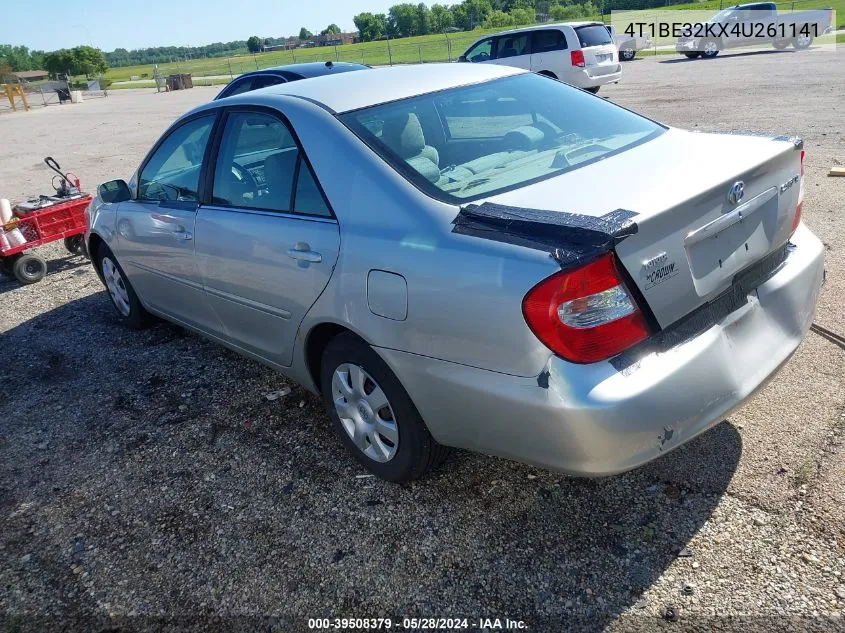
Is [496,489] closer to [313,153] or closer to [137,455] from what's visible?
[313,153]

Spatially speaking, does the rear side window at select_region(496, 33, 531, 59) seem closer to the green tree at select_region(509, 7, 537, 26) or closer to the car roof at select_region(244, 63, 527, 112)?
the car roof at select_region(244, 63, 527, 112)

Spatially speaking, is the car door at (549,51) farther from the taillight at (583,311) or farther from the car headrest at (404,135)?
the taillight at (583,311)

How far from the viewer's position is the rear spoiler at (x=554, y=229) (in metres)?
2.14

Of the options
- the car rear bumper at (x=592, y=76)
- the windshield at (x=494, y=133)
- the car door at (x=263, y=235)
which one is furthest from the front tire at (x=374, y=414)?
the car rear bumper at (x=592, y=76)

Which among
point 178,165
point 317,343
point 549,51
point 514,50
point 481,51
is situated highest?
point 178,165

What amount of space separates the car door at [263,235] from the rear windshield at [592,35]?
14.8 m

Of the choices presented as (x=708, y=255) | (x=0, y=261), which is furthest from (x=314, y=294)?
(x=0, y=261)

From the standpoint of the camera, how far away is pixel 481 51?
713 inches

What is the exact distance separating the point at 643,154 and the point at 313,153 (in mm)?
1422

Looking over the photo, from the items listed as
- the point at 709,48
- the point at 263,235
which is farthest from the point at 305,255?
the point at 709,48

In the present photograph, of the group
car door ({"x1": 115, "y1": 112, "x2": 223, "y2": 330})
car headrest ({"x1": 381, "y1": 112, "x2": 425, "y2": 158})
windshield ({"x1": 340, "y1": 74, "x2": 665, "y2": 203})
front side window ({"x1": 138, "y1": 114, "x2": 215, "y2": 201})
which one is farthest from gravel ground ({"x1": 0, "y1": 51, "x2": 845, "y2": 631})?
car headrest ({"x1": 381, "y1": 112, "x2": 425, "y2": 158})

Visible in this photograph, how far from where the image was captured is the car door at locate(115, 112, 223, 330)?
3.95m

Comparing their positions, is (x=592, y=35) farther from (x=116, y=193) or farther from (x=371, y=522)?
(x=371, y=522)

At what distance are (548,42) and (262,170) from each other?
15.2 metres
